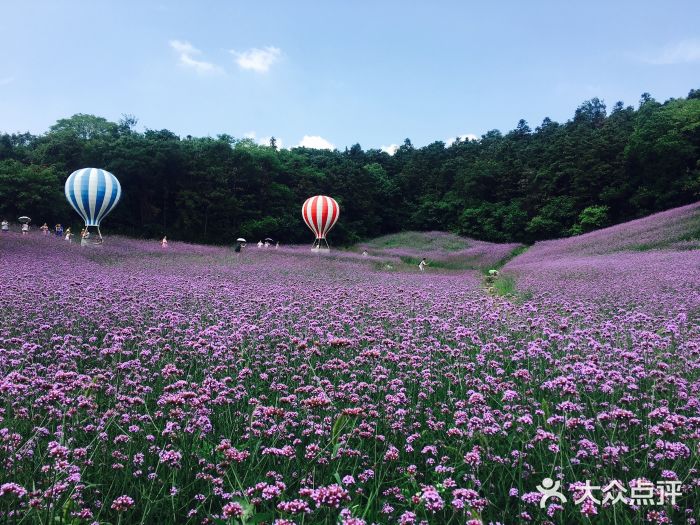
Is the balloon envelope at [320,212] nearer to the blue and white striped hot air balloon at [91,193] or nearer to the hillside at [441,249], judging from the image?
the hillside at [441,249]

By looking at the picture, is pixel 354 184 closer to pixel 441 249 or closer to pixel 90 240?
pixel 441 249

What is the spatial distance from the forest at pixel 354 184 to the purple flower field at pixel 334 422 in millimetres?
34473

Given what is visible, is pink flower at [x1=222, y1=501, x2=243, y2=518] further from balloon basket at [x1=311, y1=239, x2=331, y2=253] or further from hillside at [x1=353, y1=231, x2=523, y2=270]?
balloon basket at [x1=311, y1=239, x2=331, y2=253]

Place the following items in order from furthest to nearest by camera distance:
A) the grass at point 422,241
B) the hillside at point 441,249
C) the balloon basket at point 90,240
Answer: the grass at point 422,241
the hillside at point 441,249
the balloon basket at point 90,240

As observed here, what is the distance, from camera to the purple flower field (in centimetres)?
234

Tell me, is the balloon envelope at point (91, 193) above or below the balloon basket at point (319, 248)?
above

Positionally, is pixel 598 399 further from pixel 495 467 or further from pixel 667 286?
pixel 667 286

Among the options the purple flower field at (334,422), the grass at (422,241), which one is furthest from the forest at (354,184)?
the purple flower field at (334,422)

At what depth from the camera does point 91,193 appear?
983 inches

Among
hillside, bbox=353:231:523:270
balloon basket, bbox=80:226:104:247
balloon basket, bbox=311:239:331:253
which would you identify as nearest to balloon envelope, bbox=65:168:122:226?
balloon basket, bbox=80:226:104:247

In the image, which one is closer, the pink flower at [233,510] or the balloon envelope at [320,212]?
the pink flower at [233,510]

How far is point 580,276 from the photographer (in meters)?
13.7

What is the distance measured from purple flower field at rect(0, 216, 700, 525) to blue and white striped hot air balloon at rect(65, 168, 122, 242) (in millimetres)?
21038

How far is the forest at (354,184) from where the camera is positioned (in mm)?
38750
